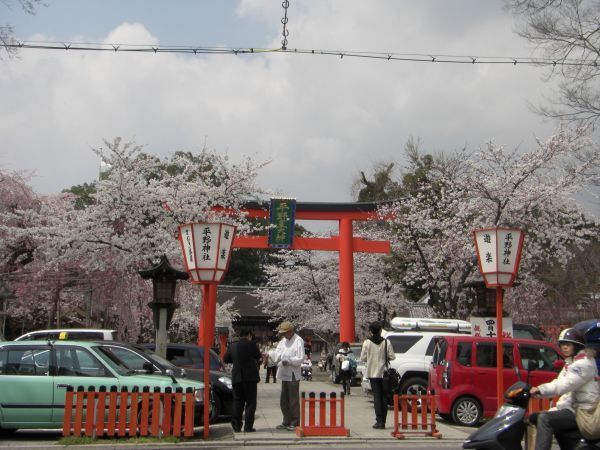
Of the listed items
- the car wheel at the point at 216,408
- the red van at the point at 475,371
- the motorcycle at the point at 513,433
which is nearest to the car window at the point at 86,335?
the car wheel at the point at 216,408

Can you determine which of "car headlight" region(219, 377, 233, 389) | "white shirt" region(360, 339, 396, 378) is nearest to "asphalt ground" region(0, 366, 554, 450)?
"car headlight" region(219, 377, 233, 389)

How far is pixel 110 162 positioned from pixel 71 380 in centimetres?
1193

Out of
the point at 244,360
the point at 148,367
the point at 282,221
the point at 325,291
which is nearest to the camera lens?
the point at 244,360

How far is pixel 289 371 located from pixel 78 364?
3489 millimetres

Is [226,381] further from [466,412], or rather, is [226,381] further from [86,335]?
[86,335]

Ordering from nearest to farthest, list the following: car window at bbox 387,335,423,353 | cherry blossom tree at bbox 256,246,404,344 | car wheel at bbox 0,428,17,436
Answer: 1. car wheel at bbox 0,428,17,436
2. car window at bbox 387,335,423,353
3. cherry blossom tree at bbox 256,246,404,344

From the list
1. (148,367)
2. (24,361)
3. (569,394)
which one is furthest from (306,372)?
(569,394)

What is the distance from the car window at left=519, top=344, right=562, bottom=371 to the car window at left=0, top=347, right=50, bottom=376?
902cm

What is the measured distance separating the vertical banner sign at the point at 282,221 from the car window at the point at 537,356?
1463 cm

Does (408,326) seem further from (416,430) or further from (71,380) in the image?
(71,380)

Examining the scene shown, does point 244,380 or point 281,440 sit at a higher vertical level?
point 244,380

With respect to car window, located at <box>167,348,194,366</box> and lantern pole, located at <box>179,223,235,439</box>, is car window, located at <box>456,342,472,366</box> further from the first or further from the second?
car window, located at <box>167,348,194,366</box>

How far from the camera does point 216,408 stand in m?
13.5

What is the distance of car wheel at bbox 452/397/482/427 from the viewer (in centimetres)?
1374
